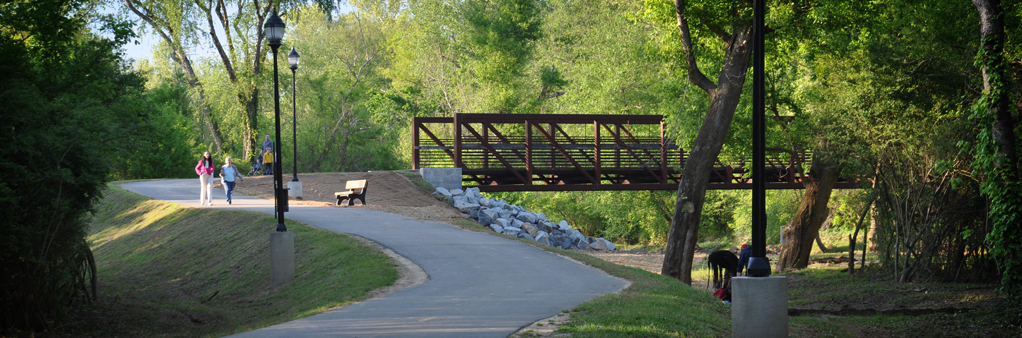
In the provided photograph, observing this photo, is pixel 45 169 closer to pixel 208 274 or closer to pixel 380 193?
pixel 208 274

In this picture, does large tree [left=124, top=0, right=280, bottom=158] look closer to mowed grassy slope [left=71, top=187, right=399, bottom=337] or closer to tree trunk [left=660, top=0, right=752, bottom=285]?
mowed grassy slope [left=71, top=187, right=399, bottom=337]

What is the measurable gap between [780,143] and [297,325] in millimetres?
16450

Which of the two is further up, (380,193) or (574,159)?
(574,159)

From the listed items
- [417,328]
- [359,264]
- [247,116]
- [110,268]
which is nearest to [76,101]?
[359,264]

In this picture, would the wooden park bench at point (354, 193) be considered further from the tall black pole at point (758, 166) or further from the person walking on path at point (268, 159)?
the tall black pole at point (758, 166)

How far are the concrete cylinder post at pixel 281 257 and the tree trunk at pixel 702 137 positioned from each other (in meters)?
8.34

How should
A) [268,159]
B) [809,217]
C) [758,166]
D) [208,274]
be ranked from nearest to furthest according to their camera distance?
[758,166] < [208,274] < [809,217] < [268,159]

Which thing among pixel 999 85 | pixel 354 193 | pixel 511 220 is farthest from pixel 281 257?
pixel 999 85

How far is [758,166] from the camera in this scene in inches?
330

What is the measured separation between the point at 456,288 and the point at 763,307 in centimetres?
486

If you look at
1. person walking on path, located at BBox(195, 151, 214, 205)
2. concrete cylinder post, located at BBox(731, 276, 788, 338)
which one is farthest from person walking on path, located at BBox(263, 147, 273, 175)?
concrete cylinder post, located at BBox(731, 276, 788, 338)

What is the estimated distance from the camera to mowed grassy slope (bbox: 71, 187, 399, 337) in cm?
1219

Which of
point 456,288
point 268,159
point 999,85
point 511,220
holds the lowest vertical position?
point 511,220

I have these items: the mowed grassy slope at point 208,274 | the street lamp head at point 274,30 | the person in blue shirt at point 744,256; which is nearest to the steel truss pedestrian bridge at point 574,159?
the mowed grassy slope at point 208,274
